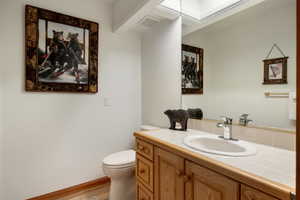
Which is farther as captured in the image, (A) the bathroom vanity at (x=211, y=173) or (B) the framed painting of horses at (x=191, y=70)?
(B) the framed painting of horses at (x=191, y=70)

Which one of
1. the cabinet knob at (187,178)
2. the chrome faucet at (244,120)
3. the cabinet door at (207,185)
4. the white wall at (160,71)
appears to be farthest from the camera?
the white wall at (160,71)

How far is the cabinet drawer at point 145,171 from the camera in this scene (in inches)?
46.8

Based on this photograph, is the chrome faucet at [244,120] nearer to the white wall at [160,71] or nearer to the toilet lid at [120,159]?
the white wall at [160,71]

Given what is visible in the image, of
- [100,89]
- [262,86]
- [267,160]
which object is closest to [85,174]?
[100,89]

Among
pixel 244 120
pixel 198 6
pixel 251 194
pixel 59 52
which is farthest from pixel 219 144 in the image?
pixel 59 52

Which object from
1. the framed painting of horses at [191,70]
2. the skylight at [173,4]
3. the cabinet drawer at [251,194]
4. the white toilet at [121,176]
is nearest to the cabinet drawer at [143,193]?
the white toilet at [121,176]

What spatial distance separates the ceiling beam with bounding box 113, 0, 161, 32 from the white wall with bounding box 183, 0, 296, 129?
0.58 m

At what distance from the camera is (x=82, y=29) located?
184 centimetres

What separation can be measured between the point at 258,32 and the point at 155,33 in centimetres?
124

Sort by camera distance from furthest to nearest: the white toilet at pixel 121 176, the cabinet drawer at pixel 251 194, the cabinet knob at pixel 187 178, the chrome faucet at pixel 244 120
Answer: the white toilet at pixel 121 176, the chrome faucet at pixel 244 120, the cabinet knob at pixel 187 178, the cabinet drawer at pixel 251 194

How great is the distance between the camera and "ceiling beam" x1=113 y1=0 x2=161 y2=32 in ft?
4.72

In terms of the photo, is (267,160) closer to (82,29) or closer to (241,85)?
(241,85)

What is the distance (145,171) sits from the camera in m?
1.25

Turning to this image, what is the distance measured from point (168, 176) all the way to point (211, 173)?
0.36m
